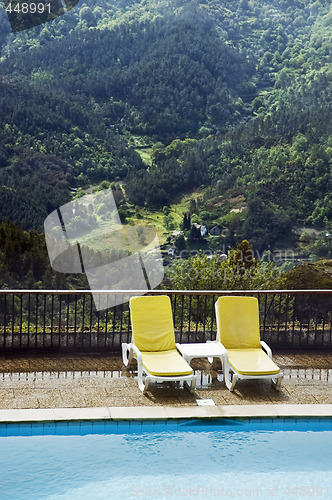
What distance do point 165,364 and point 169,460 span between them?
101 cm

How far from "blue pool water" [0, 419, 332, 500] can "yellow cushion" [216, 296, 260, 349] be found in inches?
45.5

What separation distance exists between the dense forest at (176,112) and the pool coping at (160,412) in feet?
83.5

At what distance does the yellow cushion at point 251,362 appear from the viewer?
5.61m

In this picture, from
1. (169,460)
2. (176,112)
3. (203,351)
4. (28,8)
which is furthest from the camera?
(28,8)

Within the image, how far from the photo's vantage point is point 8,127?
36.0 m

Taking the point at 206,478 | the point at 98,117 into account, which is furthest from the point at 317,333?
the point at 98,117

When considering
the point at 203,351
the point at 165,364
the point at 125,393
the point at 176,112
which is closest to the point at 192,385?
the point at 165,364

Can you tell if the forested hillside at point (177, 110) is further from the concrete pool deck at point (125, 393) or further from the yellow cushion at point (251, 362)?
the yellow cushion at point (251, 362)

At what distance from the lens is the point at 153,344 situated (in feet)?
19.9

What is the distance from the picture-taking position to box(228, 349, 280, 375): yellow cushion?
561cm

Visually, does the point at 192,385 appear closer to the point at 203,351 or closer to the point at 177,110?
the point at 203,351

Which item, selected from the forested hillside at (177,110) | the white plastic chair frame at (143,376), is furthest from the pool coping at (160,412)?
the forested hillside at (177,110)

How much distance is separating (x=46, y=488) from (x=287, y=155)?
34681 mm

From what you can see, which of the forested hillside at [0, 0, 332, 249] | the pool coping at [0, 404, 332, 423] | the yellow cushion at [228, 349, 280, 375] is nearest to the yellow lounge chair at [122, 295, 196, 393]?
the pool coping at [0, 404, 332, 423]
